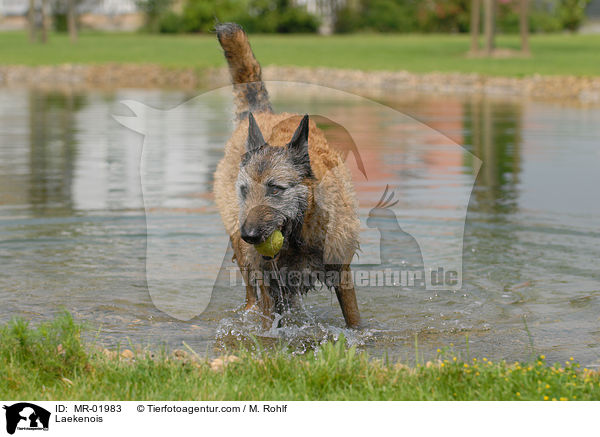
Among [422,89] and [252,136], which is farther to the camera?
[422,89]

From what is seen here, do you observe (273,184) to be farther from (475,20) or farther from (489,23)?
(475,20)

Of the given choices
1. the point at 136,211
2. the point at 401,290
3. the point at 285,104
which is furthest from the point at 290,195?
the point at 285,104

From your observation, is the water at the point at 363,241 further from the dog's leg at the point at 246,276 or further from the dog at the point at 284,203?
the dog at the point at 284,203

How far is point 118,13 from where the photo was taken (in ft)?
265

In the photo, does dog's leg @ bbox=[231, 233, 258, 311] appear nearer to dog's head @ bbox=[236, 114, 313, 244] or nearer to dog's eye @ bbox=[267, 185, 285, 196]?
dog's head @ bbox=[236, 114, 313, 244]

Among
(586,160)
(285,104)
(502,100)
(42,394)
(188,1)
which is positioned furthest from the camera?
(188,1)

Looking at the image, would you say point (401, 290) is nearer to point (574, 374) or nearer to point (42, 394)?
point (574, 374)

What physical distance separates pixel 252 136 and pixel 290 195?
0.50 meters

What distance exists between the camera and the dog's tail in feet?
23.9

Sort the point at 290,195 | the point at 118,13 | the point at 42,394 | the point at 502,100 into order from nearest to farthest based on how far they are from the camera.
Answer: the point at 42,394, the point at 290,195, the point at 502,100, the point at 118,13
